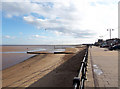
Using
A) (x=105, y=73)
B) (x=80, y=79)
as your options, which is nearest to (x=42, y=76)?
(x=105, y=73)

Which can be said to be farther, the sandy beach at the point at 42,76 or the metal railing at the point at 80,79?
the sandy beach at the point at 42,76

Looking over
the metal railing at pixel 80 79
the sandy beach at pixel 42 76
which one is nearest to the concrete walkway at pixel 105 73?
the metal railing at pixel 80 79

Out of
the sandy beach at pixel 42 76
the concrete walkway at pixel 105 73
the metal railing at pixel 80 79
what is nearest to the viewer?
the metal railing at pixel 80 79

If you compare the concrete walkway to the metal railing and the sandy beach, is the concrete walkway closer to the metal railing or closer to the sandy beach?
the metal railing

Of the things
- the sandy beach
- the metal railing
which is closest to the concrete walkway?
the metal railing

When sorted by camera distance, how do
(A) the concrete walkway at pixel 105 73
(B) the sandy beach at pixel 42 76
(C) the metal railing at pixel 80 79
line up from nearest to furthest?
1. (C) the metal railing at pixel 80 79
2. (A) the concrete walkway at pixel 105 73
3. (B) the sandy beach at pixel 42 76

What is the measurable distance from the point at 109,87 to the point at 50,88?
3.21 m

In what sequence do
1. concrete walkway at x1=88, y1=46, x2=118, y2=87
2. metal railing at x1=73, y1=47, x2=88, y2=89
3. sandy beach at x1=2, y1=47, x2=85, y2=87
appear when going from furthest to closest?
1. sandy beach at x1=2, y1=47, x2=85, y2=87
2. concrete walkway at x1=88, y1=46, x2=118, y2=87
3. metal railing at x1=73, y1=47, x2=88, y2=89

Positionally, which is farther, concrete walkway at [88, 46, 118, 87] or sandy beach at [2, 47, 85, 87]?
sandy beach at [2, 47, 85, 87]

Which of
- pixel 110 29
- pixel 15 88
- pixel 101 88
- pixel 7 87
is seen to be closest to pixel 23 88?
pixel 15 88

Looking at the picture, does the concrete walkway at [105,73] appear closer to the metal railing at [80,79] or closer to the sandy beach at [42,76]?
the metal railing at [80,79]

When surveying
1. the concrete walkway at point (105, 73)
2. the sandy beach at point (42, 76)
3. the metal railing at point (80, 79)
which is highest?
the metal railing at point (80, 79)

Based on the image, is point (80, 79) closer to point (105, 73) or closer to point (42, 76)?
point (105, 73)

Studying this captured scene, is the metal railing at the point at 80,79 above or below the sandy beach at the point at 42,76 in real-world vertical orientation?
above
